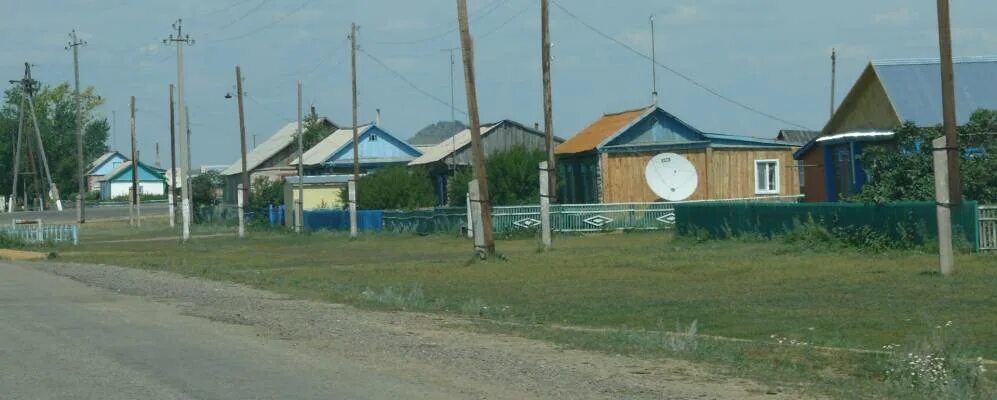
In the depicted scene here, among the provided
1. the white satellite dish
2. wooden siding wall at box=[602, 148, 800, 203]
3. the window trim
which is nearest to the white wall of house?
wooden siding wall at box=[602, 148, 800, 203]

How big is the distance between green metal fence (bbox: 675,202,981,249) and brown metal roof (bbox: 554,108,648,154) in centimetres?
1710

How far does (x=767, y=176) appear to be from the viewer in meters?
59.3

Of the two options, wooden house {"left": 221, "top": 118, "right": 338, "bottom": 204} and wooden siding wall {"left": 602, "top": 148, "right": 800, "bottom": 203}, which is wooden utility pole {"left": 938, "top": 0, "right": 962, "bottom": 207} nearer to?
wooden siding wall {"left": 602, "top": 148, "right": 800, "bottom": 203}

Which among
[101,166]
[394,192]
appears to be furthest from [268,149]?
[101,166]

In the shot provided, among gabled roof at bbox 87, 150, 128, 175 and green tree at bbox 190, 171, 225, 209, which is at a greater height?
gabled roof at bbox 87, 150, 128, 175

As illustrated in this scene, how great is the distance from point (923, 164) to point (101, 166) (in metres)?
155

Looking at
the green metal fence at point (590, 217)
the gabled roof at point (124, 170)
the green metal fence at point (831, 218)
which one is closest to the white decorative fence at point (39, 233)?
the green metal fence at point (590, 217)

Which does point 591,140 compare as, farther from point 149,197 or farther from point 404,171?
point 149,197

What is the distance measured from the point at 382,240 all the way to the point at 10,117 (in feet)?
343

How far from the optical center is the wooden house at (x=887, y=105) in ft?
135

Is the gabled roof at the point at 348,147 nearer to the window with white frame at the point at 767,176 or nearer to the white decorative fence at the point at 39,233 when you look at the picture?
the white decorative fence at the point at 39,233

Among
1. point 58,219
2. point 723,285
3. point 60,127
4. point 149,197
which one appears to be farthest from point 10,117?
point 723,285

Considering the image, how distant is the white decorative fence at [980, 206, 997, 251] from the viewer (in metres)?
28.7

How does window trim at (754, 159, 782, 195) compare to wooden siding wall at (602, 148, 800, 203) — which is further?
window trim at (754, 159, 782, 195)
